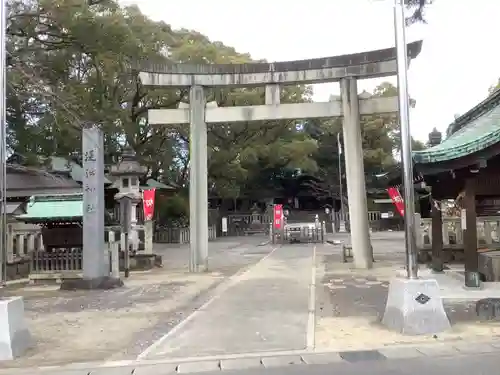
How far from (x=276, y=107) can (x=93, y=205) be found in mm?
7390

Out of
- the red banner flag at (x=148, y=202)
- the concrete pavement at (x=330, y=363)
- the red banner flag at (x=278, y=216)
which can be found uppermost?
the red banner flag at (x=148, y=202)

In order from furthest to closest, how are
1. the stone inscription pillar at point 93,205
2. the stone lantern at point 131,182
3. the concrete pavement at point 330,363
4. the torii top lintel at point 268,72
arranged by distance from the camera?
the stone lantern at point 131,182 → the torii top lintel at point 268,72 → the stone inscription pillar at point 93,205 → the concrete pavement at point 330,363

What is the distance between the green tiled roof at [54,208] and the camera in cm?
1573

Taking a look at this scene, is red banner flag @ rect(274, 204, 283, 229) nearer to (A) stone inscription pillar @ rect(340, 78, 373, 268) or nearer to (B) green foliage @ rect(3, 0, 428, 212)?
(B) green foliage @ rect(3, 0, 428, 212)

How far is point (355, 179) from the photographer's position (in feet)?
56.5

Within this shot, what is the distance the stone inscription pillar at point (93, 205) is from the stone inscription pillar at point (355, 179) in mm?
8090

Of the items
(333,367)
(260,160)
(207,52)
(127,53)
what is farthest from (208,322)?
(260,160)

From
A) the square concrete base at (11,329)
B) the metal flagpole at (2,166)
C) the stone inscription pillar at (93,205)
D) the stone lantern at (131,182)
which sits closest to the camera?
the square concrete base at (11,329)

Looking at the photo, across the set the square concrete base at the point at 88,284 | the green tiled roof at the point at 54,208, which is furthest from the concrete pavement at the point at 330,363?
the green tiled roof at the point at 54,208

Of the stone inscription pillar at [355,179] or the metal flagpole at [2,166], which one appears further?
the stone inscription pillar at [355,179]

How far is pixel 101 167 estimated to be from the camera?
13938 mm

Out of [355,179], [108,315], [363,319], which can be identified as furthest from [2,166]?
[355,179]

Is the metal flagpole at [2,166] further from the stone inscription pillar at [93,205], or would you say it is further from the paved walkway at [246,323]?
the stone inscription pillar at [93,205]

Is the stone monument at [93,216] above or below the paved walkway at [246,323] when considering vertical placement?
above
